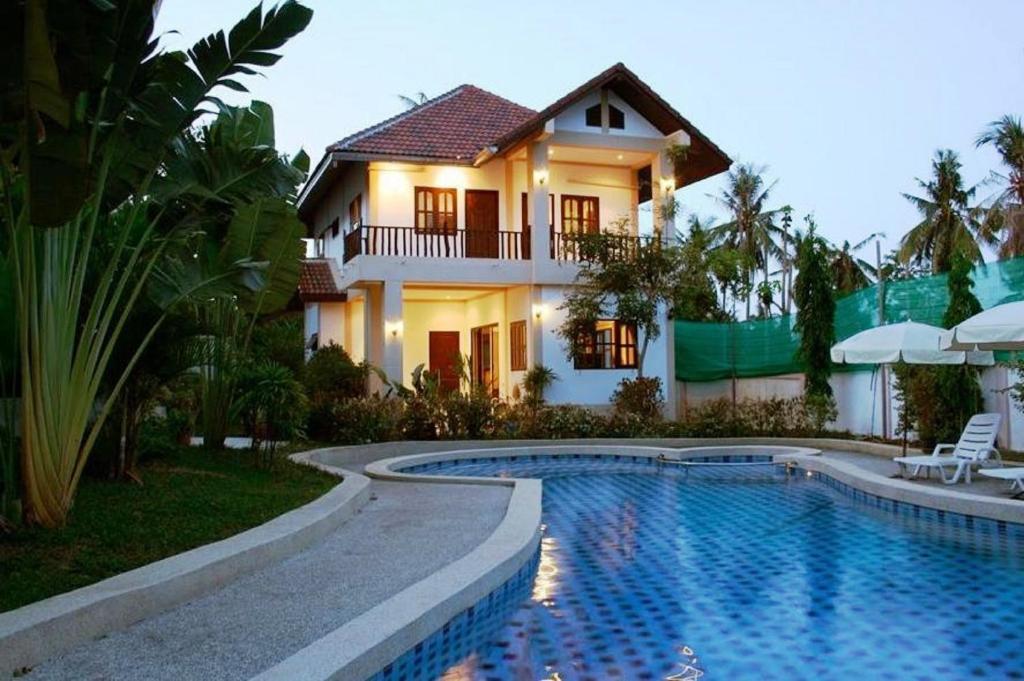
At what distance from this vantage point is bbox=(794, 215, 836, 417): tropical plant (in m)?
17.7

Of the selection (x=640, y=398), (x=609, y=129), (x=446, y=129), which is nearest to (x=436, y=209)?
(x=446, y=129)

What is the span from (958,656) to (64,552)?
5.71 metres

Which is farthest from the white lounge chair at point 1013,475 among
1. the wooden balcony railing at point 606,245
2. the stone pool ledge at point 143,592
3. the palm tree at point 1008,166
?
the palm tree at point 1008,166

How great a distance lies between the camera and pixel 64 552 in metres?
5.97

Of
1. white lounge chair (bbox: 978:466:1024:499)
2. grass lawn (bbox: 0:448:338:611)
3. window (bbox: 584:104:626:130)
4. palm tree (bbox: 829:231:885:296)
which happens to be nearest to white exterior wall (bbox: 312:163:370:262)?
window (bbox: 584:104:626:130)

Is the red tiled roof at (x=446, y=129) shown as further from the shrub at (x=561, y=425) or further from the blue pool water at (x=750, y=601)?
the blue pool water at (x=750, y=601)

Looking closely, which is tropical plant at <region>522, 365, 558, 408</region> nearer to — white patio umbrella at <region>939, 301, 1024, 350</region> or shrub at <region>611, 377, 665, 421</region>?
shrub at <region>611, 377, 665, 421</region>

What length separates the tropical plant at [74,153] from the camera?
5074mm

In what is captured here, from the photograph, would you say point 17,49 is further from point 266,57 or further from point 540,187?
point 540,187

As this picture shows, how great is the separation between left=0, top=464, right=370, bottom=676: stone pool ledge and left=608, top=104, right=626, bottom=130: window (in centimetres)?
1488

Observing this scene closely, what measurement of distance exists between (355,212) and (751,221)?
30670mm

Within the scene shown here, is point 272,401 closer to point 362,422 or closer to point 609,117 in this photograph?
point 362,422

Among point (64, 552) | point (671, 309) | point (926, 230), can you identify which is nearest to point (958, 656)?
point (64, 552)

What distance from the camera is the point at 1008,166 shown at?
34.6 m
